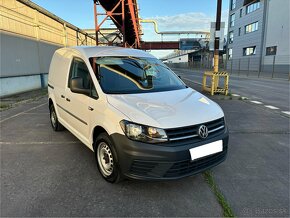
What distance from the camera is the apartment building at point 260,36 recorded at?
29016 mm

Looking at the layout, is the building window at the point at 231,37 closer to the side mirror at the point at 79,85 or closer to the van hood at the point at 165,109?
the van hood at the point at 165,109

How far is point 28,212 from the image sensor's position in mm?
2656

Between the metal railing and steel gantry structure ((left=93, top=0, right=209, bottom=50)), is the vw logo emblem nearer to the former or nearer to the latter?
steel gantry structure ((left=93, top=0, right=209, bottom=50))

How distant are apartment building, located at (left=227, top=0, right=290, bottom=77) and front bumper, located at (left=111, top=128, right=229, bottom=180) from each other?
89.0ft

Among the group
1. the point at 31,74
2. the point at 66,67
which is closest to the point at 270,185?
the point at 66,67

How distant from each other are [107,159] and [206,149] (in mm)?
1349

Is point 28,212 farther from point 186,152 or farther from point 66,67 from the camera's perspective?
point 66,67

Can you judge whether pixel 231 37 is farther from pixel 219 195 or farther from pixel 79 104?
pixel 219 195

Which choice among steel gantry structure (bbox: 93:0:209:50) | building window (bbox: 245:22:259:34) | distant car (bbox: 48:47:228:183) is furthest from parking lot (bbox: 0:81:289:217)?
building window (bbox: 245:22:259:34)

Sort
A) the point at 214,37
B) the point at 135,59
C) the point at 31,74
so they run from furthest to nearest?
1. the point at 31,74
2. the point at 214,37
3. the point at 135,59

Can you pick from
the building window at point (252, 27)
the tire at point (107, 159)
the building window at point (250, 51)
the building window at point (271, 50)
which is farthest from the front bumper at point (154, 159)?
the building window at point (252, 27)

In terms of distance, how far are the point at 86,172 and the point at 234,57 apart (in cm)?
4327

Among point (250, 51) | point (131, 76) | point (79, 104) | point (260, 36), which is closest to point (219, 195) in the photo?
point (131, 76)

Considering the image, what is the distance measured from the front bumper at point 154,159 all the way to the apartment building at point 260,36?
27142 mm
